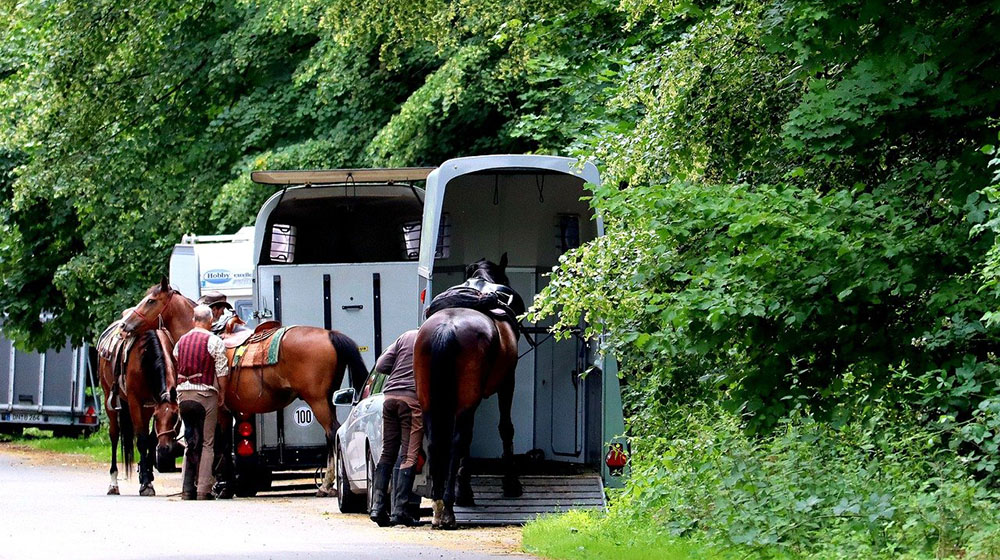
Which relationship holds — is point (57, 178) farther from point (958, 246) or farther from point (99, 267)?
point (958, 246)

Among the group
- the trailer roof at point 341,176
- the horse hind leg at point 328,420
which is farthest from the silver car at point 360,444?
the trailer roof at point 341,176

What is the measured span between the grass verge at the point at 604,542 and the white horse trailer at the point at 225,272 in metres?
13.5

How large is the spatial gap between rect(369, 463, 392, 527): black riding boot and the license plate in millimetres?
25103

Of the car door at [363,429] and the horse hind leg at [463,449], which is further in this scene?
the car door at [363,429]

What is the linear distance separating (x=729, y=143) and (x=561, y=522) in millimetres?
3476

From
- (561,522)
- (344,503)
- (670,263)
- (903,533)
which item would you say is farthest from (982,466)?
(344,503)

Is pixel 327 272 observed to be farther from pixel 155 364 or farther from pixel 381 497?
pixel 381 497

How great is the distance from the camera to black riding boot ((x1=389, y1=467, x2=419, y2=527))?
14508 millimetres

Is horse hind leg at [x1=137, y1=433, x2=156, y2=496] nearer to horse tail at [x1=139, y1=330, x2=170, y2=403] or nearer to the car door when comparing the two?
horse tail at [x1=139, y1=330, x2=170, y2=403]

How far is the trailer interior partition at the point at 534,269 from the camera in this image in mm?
16672

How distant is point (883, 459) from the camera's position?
12.1m

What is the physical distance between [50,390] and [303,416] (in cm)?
1910

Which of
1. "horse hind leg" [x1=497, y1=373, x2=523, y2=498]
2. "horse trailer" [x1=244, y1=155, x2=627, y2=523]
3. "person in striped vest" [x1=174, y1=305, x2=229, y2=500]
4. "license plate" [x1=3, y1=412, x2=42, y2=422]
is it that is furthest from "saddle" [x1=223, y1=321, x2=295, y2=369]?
"license plate" [x1=3, y1=412, x2=42, y2=422]

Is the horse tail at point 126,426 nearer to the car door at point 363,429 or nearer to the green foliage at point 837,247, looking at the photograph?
the car door at point 363,429
